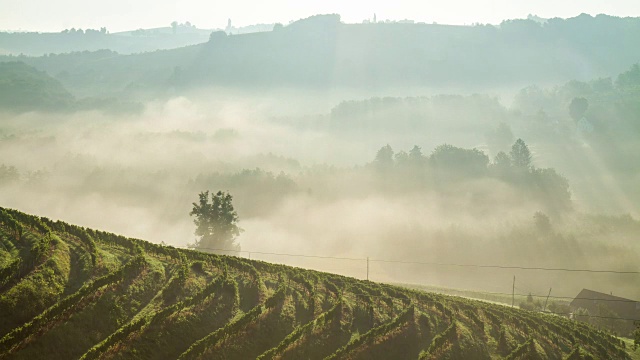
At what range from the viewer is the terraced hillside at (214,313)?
4669 cm

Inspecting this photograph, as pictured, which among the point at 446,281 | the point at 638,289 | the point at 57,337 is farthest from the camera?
the point at 446,281

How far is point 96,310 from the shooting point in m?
49.5

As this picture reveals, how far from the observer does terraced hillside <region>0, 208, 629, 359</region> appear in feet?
153

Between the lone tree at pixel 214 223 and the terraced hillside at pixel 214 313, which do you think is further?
the lone tree at pixel 214 223

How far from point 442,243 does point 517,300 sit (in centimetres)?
7248

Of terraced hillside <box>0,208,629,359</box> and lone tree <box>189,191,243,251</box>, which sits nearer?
terraced hillside <box>0,208,629,359</box>

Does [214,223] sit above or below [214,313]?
above

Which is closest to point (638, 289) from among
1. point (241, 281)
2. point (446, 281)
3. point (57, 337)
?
point (446, 281)

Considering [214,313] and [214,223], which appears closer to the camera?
[214,313]

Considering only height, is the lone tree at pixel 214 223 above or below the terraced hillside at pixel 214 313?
above

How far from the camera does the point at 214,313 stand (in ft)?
183

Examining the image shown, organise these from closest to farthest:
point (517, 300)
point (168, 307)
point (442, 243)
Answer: point (168, 307) < point (517, 300) < point (442, 243)

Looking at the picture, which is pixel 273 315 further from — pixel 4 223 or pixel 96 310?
pixel 4 223

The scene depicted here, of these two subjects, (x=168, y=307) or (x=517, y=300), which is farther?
(x=517, y=300)
